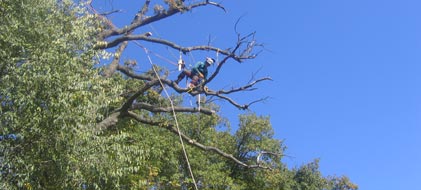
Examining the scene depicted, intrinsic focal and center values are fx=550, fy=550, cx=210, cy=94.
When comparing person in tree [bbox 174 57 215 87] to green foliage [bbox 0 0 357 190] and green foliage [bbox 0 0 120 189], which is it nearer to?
green foliage [bbox 0 0 357 190]

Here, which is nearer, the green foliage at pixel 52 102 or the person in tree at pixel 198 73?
the green foliage at pixel 52 102

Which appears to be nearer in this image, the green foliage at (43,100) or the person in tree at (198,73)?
the green foliage at (43,100)

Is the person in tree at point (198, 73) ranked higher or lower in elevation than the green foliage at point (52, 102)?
higher

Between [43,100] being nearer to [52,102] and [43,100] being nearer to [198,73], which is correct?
[52,102]

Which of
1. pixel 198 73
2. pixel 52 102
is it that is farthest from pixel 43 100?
pixel 198 73

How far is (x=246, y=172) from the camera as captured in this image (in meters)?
28.9

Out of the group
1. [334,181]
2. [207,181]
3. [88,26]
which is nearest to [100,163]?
[88,26]

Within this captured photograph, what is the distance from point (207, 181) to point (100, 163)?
16.2 m

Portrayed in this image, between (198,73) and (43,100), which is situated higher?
(198,73)

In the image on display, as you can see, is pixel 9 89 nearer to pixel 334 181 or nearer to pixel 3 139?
pixel 3 139

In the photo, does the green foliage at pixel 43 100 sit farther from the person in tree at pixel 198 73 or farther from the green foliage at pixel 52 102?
the person in tree at pixel 198 73

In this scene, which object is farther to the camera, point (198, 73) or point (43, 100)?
point (198, 73)

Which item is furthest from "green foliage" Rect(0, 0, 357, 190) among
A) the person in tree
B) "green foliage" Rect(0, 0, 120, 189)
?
the person in tree

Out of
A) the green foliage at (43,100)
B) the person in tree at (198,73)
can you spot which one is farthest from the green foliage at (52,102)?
the person in tree at (198,73)
